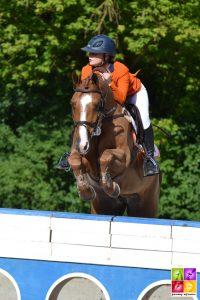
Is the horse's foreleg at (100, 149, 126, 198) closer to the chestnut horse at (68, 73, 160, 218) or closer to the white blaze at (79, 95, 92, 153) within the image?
the chestnut horse at (68, 73, 160, 218)

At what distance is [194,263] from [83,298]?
945mm

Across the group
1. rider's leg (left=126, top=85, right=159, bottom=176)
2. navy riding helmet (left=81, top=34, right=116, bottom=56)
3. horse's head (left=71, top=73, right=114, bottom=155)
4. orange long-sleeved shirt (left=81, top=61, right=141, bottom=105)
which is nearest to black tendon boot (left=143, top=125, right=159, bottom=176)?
rider's leg (left=126, top=85, right=159, bottom=176)

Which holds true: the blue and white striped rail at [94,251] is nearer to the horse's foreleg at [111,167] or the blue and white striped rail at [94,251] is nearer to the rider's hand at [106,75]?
the horse's foreleg at [111,167]

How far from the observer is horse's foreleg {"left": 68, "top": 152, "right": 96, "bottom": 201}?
21.2 feet

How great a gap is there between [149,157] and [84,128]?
3.62ft

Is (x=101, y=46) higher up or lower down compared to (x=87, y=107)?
higher up

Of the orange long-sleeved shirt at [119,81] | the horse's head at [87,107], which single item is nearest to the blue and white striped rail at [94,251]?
the horse's head at [87,107]

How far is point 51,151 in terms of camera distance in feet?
45.3

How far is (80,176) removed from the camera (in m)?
6.53

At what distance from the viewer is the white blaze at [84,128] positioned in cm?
632

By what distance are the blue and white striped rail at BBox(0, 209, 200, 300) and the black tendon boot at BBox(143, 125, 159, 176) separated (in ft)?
3.82

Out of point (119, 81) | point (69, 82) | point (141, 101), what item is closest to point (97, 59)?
point (119, 81)

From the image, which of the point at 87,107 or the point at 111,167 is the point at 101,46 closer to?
the point at 87,107

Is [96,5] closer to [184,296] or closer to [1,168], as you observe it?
[1,168]
